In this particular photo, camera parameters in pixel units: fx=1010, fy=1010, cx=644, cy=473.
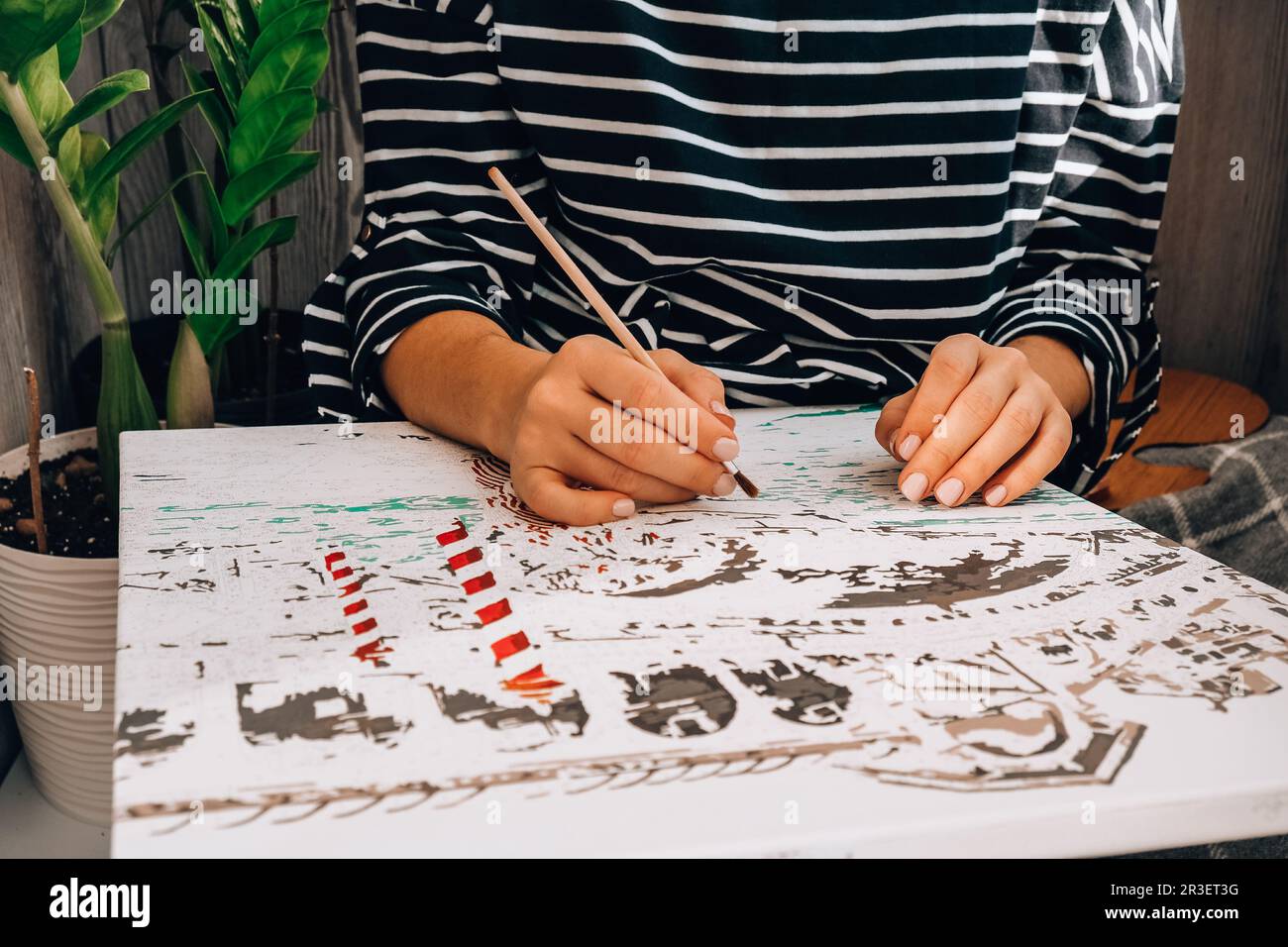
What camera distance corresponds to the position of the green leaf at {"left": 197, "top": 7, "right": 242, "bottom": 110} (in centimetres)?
112

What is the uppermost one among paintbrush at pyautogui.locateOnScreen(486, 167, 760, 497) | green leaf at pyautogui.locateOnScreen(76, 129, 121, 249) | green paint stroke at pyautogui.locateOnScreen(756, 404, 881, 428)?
green leaf at pyautogui.locateOnScreen(76, 129, 121, 249)

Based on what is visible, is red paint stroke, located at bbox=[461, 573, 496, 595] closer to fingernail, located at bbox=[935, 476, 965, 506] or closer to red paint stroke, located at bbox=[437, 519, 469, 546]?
red paint stroke, located at bbox=[437, 519, 469, 546]

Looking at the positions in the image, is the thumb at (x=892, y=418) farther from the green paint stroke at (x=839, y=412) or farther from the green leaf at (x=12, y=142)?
the green leaf at (x=12, y=142)

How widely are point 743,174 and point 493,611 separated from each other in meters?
0.58

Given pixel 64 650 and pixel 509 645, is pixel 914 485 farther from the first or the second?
pixel 64 650

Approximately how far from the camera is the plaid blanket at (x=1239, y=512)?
3.51 feet

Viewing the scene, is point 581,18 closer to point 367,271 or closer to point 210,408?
point 367,271

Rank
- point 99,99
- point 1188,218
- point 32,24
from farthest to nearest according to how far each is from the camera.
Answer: point 1188,218, point 99,99, point 32,24

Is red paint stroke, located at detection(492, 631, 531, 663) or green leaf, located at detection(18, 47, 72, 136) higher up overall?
green leaf, located at detection(18, 47, 72, 136)

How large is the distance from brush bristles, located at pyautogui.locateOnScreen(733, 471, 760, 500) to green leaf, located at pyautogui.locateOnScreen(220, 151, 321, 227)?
695 mm

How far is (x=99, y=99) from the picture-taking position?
966mm

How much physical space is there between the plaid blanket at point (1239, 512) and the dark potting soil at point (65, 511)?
3.71ft

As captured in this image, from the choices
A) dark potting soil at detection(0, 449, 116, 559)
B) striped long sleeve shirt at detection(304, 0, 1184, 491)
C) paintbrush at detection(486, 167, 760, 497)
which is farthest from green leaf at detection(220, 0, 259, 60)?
paintbrush at detection(486, 167, 760, 497)

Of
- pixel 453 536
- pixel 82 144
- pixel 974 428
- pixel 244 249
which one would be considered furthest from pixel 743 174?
pixel 82 144
